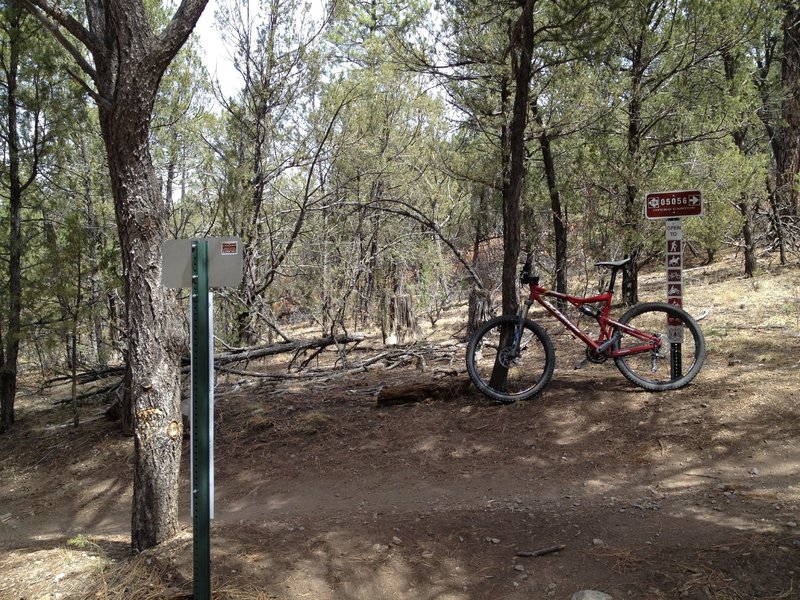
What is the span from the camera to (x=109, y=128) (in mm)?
4043

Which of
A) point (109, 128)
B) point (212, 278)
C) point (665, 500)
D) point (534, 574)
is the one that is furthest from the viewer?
point (665, 500)

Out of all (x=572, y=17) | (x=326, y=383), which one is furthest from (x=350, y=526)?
(x=572, y=17)

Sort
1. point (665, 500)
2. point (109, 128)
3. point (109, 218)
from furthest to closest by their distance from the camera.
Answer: point (109, 218)
point (665, 500)
point (109, 128)

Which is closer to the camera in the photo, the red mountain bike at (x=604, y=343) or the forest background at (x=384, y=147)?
the red mountain bike at (x=604, y=343)

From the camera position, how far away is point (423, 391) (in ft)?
23.1

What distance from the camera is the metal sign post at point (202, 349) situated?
10.5 ft

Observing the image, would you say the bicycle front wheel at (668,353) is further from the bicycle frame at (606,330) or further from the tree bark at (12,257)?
the tree bark at (12,257)

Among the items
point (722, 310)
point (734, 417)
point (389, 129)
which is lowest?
point (734, 417)

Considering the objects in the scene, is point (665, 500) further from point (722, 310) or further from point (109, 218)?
point (109, 218)

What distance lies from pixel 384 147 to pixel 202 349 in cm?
1079

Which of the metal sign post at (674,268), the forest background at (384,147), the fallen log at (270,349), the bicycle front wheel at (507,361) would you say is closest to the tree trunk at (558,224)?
the forest background at (384,147)

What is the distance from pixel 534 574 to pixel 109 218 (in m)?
10.7

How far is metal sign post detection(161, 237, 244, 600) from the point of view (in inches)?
126

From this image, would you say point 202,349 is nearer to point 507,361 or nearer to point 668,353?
point 507,361
